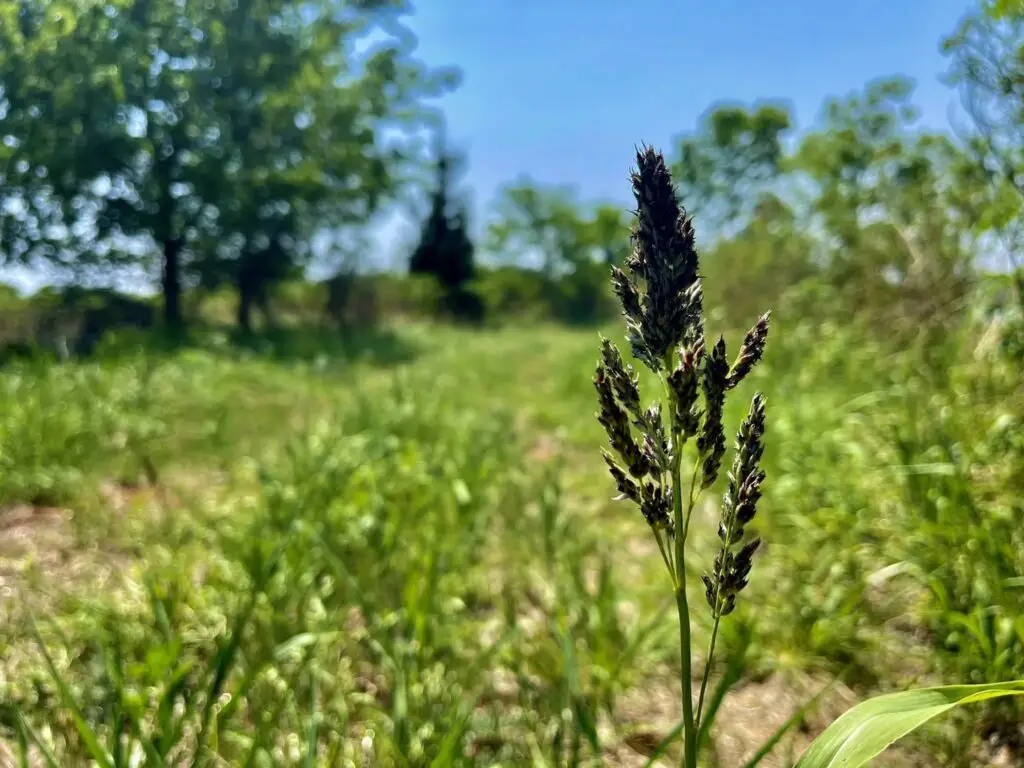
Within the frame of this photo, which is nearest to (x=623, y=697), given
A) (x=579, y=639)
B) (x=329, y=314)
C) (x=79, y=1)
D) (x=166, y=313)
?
(x=579, y=639)

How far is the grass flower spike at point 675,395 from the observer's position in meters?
0.68

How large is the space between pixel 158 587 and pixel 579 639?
1.41 m

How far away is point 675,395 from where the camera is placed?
2.27ft

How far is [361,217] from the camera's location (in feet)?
58.2

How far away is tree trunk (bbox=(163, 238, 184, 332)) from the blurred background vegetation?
14.8ft

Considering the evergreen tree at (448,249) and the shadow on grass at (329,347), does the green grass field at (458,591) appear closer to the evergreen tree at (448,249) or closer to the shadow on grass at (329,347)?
the shadow on grass at (329,347)

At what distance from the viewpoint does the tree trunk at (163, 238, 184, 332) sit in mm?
12836

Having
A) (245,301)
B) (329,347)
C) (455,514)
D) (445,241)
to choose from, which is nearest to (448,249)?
(445,241)

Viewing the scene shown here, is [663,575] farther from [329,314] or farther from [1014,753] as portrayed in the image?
[329,314]

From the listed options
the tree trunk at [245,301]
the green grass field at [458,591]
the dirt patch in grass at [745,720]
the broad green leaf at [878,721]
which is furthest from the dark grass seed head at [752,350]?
the tree trunk at [245,301]

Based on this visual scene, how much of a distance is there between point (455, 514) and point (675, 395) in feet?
8.37

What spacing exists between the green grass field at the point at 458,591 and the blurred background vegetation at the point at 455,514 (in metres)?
0.02

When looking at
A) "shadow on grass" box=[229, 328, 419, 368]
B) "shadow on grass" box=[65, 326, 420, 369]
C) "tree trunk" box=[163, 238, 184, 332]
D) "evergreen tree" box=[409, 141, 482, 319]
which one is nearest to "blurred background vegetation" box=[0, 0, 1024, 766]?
"shadow on grass" box=[65, 326, 420, 369]

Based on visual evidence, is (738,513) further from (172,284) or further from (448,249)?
(448,249)
